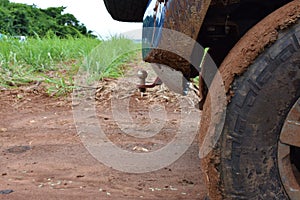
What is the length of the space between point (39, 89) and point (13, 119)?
1240 millimetres

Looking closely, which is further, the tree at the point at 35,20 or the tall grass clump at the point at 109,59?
A: the tree at the point at 35,20

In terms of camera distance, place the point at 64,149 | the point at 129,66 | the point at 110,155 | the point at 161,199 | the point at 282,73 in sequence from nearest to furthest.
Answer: the point at 282,73 → the point at 161,199 → the point at 110,155 → the point at 64,149 → the point at 129,66

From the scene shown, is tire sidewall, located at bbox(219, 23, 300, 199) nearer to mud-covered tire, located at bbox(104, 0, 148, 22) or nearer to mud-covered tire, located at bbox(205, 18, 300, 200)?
mud-covered tire, located at bbox(205, 18, 300, 200)

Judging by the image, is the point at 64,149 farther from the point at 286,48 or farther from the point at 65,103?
the point at 286,48

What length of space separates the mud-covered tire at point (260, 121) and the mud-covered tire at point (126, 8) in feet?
4.11

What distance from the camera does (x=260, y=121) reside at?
1.28m

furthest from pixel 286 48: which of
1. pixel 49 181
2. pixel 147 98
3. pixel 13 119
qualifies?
pixel 147 98

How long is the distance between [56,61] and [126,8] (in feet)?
15.8

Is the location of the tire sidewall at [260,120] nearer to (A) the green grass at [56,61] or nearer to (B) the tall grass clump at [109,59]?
(B) the tall grass clump at [109,59]

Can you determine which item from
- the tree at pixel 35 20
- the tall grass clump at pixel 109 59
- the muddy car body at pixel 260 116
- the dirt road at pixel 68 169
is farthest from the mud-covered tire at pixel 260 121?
the tree at pixel 35 20

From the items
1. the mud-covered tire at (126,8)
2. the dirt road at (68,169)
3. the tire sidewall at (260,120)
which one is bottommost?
the dirt road at (68,169)

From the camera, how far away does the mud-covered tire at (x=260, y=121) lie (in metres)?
→ 1.25

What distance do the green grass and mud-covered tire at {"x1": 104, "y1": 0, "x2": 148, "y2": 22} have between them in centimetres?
325

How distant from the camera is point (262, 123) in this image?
1.27 m
